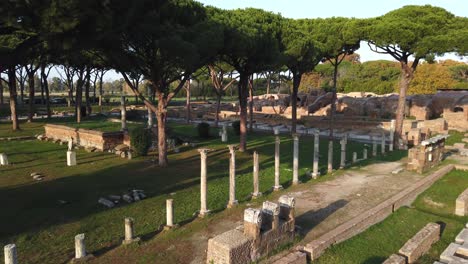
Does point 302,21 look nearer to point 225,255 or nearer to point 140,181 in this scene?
point 140,181

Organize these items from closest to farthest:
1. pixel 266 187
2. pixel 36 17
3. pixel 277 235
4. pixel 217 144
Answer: pixel 277 235 < pixel 36 17 < pixel 266 187 < pixel 217 144

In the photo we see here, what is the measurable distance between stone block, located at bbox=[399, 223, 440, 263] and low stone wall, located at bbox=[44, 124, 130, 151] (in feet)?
51.4

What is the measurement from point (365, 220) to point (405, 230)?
131cm

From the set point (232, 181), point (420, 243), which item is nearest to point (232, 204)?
point (232, 181)

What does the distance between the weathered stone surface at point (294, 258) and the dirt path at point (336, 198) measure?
1.19 m

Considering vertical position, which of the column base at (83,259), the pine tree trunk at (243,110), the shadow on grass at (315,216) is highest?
the pine tree trunk at (243,110)

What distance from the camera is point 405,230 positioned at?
1057 centimetres

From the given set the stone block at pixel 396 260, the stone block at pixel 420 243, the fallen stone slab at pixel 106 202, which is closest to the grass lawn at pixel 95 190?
the fallen stone slab at pixel 106 202

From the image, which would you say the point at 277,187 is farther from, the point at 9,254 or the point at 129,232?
the point at 9,254

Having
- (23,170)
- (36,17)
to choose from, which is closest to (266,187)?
Answer: (36,17)

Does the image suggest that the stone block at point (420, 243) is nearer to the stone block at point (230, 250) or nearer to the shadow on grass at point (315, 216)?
the shadow on grass at point (315, 216)

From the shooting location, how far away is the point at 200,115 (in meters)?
40.5

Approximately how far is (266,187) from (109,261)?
22.9 ft

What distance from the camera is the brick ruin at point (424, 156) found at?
53.5ft
